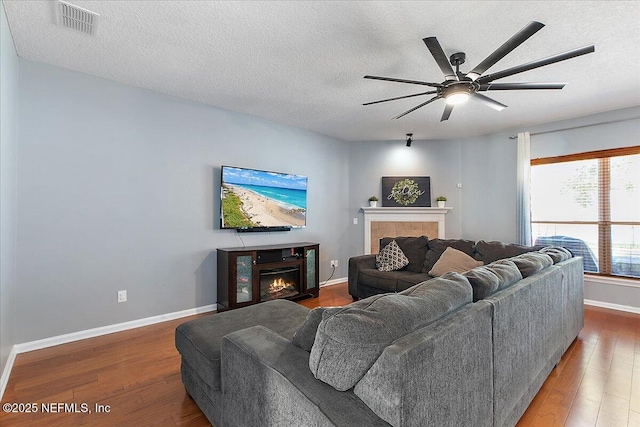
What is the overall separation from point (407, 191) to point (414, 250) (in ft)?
5.37

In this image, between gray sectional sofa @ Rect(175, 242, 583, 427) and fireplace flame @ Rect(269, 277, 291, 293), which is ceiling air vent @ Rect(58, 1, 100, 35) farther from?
fireplace flame @ Rect(269, 277, 291, 293)

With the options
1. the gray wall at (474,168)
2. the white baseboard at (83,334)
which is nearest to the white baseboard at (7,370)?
the white baseboard at (83,334)

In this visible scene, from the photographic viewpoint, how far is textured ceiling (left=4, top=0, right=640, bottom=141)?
6.70 ft

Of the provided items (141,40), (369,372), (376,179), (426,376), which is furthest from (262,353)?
(376,179)

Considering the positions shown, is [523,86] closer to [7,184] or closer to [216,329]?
[216,329]

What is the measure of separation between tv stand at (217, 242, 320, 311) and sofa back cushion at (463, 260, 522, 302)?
2624mm

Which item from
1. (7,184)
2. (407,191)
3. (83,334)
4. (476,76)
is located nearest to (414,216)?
(407,191)

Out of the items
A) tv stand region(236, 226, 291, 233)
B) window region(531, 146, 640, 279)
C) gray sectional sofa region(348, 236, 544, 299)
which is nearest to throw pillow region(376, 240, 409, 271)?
gray sectional sofa region(348, 236, 544, 299)

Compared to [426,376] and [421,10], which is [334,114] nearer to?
[421,10]

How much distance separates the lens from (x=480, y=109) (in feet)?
12.9

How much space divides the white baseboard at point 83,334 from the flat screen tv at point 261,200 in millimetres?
1142

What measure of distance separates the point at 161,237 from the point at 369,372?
3137 mm

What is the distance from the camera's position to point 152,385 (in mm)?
2088

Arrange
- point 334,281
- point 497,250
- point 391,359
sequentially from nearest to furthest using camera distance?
point 391,359 → point 497,250 → point 334,281
